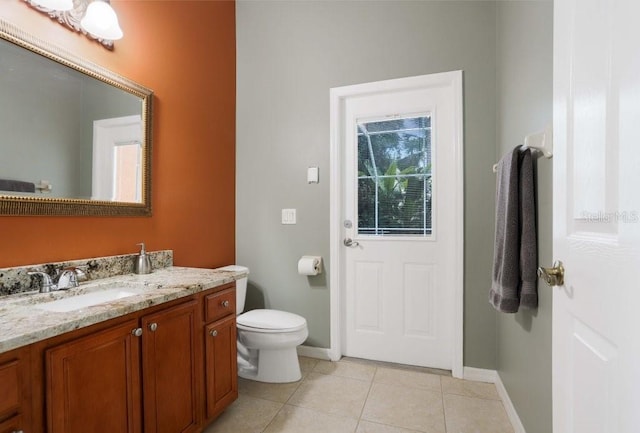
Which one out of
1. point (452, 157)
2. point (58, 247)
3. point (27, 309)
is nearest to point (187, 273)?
point (58, 247)

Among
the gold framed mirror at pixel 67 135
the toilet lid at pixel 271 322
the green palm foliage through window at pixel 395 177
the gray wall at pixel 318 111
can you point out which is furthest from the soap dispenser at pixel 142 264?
the green palm foliage through window at pixel 395 177

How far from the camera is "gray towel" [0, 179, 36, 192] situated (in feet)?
3.95

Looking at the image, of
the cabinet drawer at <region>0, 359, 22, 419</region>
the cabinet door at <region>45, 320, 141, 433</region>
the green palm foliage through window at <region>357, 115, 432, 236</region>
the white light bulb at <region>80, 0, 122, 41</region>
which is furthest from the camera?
the green palm foliage through window at <region>357, 115, 432, 236</region>

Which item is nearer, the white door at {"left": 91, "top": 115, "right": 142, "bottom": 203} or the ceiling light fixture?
the ceiling light fixture

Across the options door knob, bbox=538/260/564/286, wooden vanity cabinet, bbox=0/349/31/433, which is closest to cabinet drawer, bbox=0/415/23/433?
wooden vanity cabinet, bbox=0/349/31/433

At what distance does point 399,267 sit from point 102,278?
1.85 meters

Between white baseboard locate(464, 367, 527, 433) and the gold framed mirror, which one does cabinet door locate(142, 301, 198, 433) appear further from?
white baseboard locate(464, 367, 527, 433)

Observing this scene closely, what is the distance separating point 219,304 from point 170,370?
0.37m

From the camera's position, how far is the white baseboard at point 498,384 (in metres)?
1.56

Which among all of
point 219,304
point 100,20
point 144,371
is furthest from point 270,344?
point 100,20

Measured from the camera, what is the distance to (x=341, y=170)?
7.79 ft

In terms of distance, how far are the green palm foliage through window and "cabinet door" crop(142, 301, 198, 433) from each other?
143 cm

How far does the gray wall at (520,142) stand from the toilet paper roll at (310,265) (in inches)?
49.6

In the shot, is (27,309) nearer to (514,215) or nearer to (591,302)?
A: (591,302)
